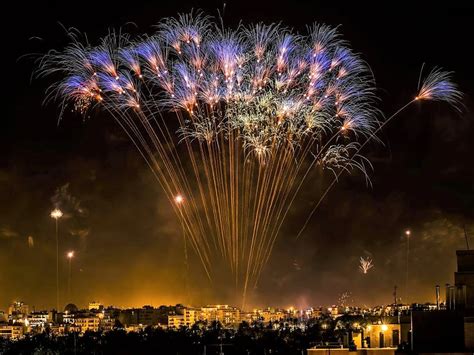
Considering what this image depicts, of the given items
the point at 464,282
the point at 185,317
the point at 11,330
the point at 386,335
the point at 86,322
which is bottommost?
the point at 11,330

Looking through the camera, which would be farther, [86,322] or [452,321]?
[86,322]

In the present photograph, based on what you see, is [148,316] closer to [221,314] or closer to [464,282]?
[221,314]

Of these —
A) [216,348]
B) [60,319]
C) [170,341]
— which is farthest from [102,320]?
[216,348]

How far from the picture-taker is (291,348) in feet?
150

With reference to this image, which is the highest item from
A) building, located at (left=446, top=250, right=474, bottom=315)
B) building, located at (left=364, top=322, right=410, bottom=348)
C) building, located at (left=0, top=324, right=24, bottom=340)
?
building, located at (left=446, top=250, right=474, bottom=315)

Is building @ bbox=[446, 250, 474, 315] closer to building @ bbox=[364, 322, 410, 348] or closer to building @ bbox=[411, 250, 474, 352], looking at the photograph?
building @ bbox=[411, 250, 474, 352]

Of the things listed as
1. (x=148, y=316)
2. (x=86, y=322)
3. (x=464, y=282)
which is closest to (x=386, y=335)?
(x=464, y=282)

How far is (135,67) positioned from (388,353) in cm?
819

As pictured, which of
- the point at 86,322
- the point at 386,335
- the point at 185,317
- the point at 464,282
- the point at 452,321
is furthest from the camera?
the point at 185,317

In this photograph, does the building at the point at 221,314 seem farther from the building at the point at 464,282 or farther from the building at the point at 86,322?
the building at the point at 464,282

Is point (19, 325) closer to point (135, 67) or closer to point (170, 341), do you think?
point (170, 341)

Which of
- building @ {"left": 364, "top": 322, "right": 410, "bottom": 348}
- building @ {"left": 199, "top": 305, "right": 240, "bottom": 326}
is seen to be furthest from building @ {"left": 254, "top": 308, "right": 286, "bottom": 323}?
building @ {"left": 364, "top": 322, "right": 410, "bottom": 348}

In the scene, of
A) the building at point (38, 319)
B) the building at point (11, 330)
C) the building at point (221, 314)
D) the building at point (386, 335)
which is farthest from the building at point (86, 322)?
the building at point (386, 335)

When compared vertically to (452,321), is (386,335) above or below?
below
